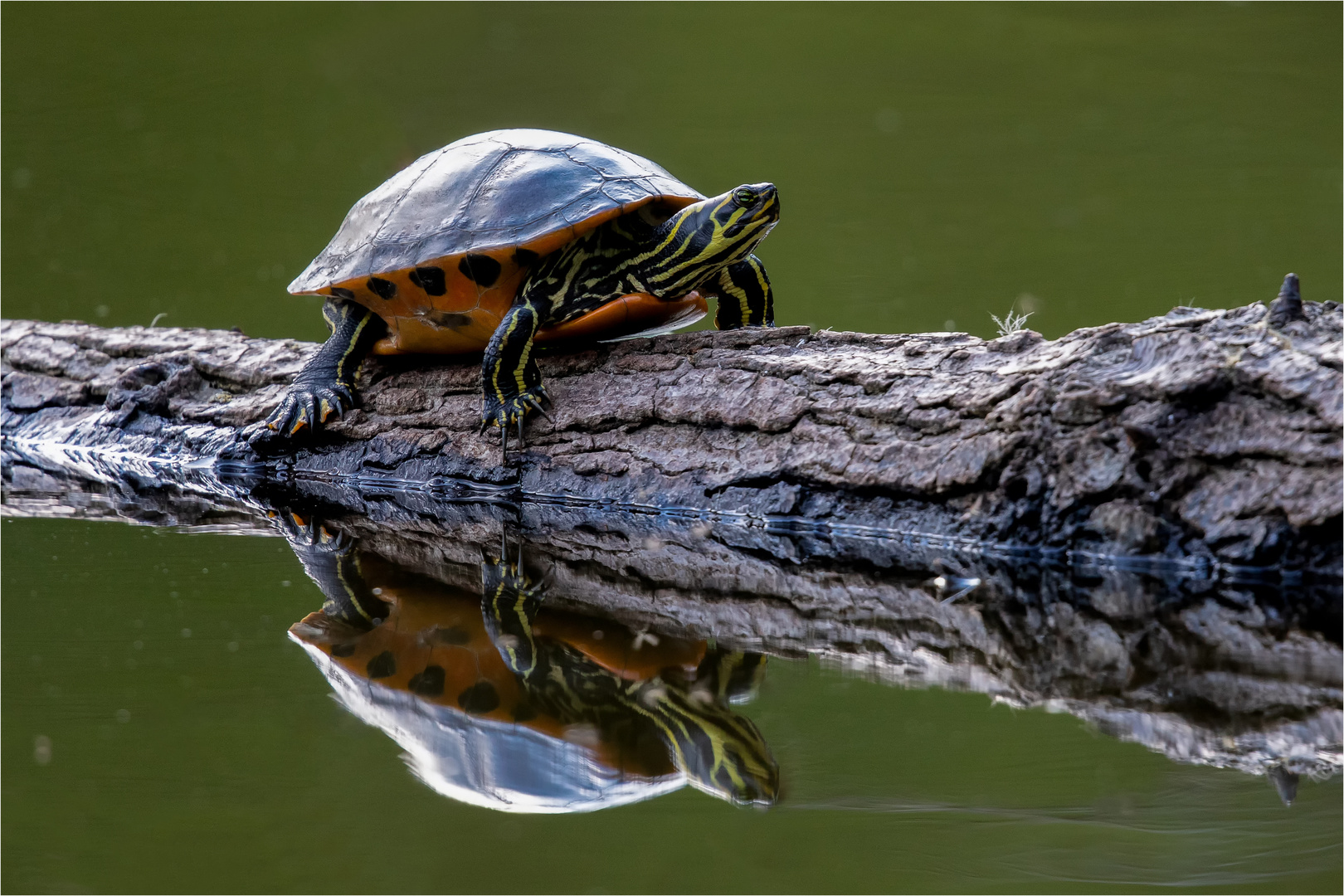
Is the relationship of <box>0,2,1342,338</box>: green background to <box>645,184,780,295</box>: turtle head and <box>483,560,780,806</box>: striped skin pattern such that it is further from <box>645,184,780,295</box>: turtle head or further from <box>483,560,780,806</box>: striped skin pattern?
<box>483,560,780,806</box>: striped skin pattern

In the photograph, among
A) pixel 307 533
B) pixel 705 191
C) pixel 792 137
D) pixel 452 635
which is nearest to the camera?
pixel 452 635

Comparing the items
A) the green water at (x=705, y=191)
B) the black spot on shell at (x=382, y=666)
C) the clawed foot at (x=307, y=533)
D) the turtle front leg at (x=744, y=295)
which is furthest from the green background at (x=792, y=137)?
the black spot on shell at (x=382, y=666)

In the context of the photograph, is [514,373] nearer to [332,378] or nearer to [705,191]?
[332,378]

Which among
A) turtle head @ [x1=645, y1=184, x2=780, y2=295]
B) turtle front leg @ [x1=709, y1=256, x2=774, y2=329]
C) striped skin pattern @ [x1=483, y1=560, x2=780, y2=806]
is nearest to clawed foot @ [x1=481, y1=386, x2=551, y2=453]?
turtle head @ [x1=645, y1=184, x2=780, y2=295]

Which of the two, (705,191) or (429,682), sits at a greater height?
(705,191)

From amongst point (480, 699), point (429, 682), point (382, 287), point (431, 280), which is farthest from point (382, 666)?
point (382, 287)

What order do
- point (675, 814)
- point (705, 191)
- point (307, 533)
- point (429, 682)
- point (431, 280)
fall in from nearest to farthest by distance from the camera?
point (675, 814) → point (429, 682) → point (307, 533) → point (431, 280) → point (705, 191)

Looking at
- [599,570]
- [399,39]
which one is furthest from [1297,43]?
[599,570]
